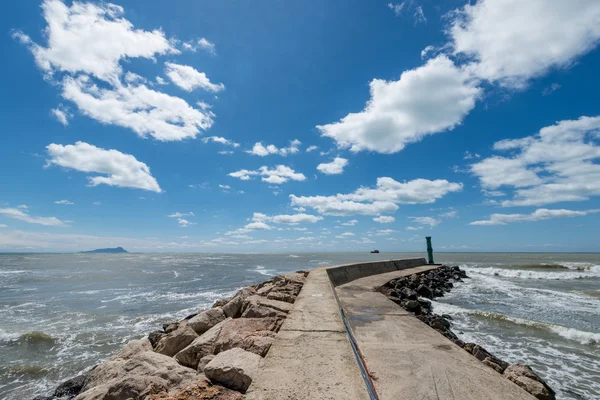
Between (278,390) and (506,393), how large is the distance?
6.90ft

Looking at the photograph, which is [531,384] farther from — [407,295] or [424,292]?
[424,292]

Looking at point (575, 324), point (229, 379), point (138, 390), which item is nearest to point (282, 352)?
point (229, 379)

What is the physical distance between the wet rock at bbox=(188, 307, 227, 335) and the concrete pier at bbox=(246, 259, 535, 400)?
1.64 m

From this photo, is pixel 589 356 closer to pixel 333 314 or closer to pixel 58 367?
pixel 333 314

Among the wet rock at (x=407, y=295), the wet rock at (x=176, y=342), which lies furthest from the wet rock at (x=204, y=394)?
the wet rock at (x=407, y=295)

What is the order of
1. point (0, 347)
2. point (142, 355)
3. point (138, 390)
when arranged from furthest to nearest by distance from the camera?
point (0, 347) → point (142, 355) → point (138, 390)

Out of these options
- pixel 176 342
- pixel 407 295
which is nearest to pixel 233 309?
pixel 176 342

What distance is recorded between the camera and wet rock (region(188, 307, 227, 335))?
5.36 meters

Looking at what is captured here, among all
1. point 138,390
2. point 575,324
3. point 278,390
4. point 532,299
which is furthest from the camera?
point 532,299

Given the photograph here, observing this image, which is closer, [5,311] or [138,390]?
[138,390]

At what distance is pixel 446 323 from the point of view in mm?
6879

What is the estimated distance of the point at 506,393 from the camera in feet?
8.97

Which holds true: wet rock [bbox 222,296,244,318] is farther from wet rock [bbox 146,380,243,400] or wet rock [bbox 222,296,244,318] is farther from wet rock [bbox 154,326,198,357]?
wet rock [bbox 146,380,243,400]

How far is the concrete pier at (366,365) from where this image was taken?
2.35m
